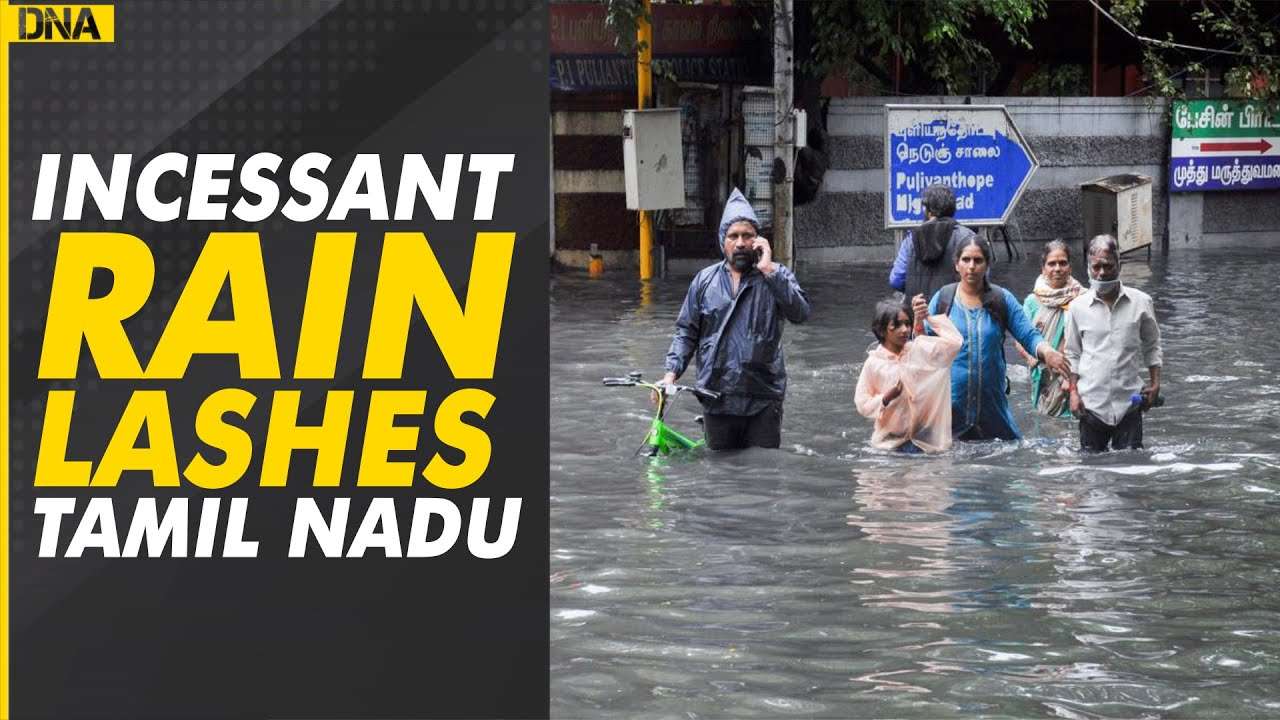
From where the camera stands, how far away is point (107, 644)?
21.5 ft

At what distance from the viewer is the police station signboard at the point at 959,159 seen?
70.6 feet

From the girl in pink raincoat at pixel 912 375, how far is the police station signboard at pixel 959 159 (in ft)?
33.7

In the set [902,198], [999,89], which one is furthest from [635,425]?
[999,89]

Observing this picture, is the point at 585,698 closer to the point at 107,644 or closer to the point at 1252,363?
the point at 107,644

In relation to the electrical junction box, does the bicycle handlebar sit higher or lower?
lower

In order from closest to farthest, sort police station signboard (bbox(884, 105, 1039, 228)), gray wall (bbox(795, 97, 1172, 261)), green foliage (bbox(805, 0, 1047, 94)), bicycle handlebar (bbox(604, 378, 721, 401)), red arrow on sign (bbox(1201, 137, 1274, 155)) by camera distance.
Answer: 1. bicycle handlebar (bbox(604, 378, 721, 401))
2. police station signboard (bbox(884, 105, 1039, 228))
3. green foliage (bbox(805, 0, 1047, 94))
4. gray wall (bbox(795, 97, 1172, 261))
5. red arrow on sign (bbox(1201, 137, 1274, 155))

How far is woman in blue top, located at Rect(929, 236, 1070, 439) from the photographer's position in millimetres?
11031

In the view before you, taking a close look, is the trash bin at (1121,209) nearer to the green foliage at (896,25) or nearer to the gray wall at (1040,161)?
the gray wall at (1040,161)

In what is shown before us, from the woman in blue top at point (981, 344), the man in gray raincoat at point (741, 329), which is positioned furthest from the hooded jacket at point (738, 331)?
the woman in blue top at point (981, 344)

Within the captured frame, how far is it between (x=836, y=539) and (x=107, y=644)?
3876 millimetres

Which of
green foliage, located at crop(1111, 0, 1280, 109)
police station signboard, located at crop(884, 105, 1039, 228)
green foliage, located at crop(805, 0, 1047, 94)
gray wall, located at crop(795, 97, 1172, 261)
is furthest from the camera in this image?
green foliage, located at crop(1111, 0, 1280, 109)

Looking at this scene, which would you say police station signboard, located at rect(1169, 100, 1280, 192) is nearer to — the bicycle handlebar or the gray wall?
the gray wall

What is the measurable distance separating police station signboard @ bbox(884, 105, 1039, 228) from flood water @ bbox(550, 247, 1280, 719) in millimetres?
7317

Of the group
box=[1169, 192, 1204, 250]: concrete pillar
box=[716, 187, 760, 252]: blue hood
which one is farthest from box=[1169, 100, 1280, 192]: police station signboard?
box=[716, 187, 760, 252]: blue hood
